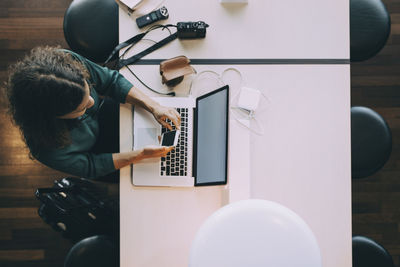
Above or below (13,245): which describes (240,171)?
above

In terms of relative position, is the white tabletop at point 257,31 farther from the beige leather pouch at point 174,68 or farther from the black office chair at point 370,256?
the black office chair at point 370,256

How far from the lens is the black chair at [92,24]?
156cm

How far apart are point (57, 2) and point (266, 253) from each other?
2.11m

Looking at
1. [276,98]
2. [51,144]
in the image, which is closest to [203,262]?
[51,144]

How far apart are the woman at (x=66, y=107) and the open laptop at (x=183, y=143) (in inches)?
2.1

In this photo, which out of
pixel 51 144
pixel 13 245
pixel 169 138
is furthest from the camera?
pixel 13 245

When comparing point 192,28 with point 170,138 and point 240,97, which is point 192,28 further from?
point 170,138

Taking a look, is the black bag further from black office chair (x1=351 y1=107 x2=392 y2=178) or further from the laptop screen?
black office chair (x1=351 y1=107 x2=392 y2=178)

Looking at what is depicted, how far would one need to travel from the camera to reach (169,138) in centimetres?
133

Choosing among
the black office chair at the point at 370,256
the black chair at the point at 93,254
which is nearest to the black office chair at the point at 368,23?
the black office chair at the point at 370,256

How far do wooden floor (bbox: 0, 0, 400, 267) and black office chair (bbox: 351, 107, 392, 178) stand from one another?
2.04ft

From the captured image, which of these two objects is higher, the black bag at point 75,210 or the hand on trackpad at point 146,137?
the hand on trackpad at point 146,137

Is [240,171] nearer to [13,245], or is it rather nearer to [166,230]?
[166,230]

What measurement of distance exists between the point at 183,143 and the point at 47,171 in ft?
3.98
